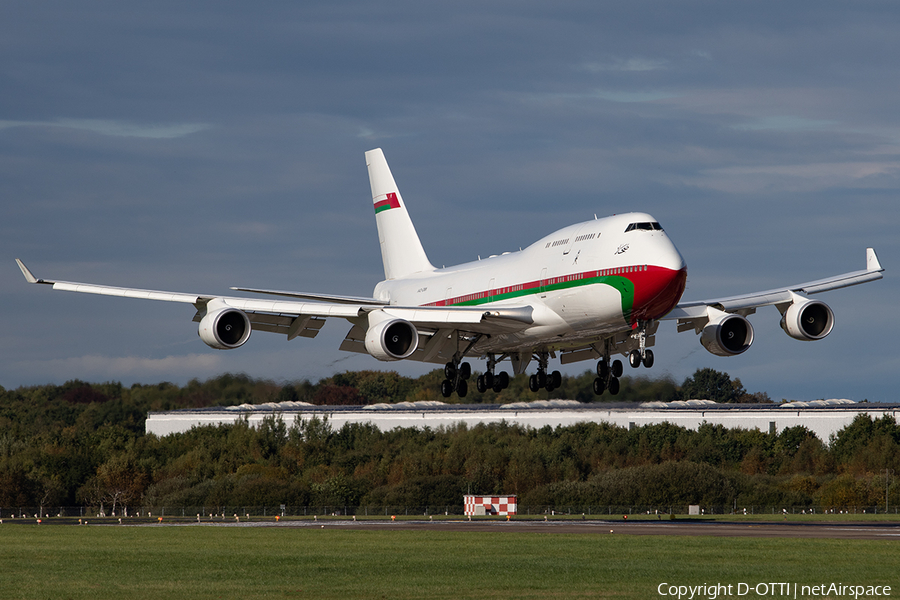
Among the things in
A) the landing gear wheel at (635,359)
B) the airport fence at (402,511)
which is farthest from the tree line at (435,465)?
the landing gear wheel at (635,359)

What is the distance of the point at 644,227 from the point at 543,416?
2928 inches

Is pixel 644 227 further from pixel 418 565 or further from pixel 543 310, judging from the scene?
pixel 418 565

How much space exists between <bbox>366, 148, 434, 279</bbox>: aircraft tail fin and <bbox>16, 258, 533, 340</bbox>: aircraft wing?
10576 mm

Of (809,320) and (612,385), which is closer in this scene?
(809,320)

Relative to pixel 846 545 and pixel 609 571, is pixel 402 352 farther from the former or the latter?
pixel 846 545

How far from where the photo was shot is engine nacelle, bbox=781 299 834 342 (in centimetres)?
5603

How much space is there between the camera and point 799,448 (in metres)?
123

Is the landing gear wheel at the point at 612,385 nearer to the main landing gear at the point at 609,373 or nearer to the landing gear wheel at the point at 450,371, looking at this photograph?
the main landing gear at the point at 609,373

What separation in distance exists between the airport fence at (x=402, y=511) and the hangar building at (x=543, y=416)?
8.49 metres

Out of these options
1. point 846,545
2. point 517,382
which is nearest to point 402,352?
point 846,545

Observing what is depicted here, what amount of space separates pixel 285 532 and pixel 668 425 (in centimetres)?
5062

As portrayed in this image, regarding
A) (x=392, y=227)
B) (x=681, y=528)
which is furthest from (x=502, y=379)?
(x=681, y=528)

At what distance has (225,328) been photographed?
54250mm

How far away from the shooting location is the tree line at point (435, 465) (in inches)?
4542
